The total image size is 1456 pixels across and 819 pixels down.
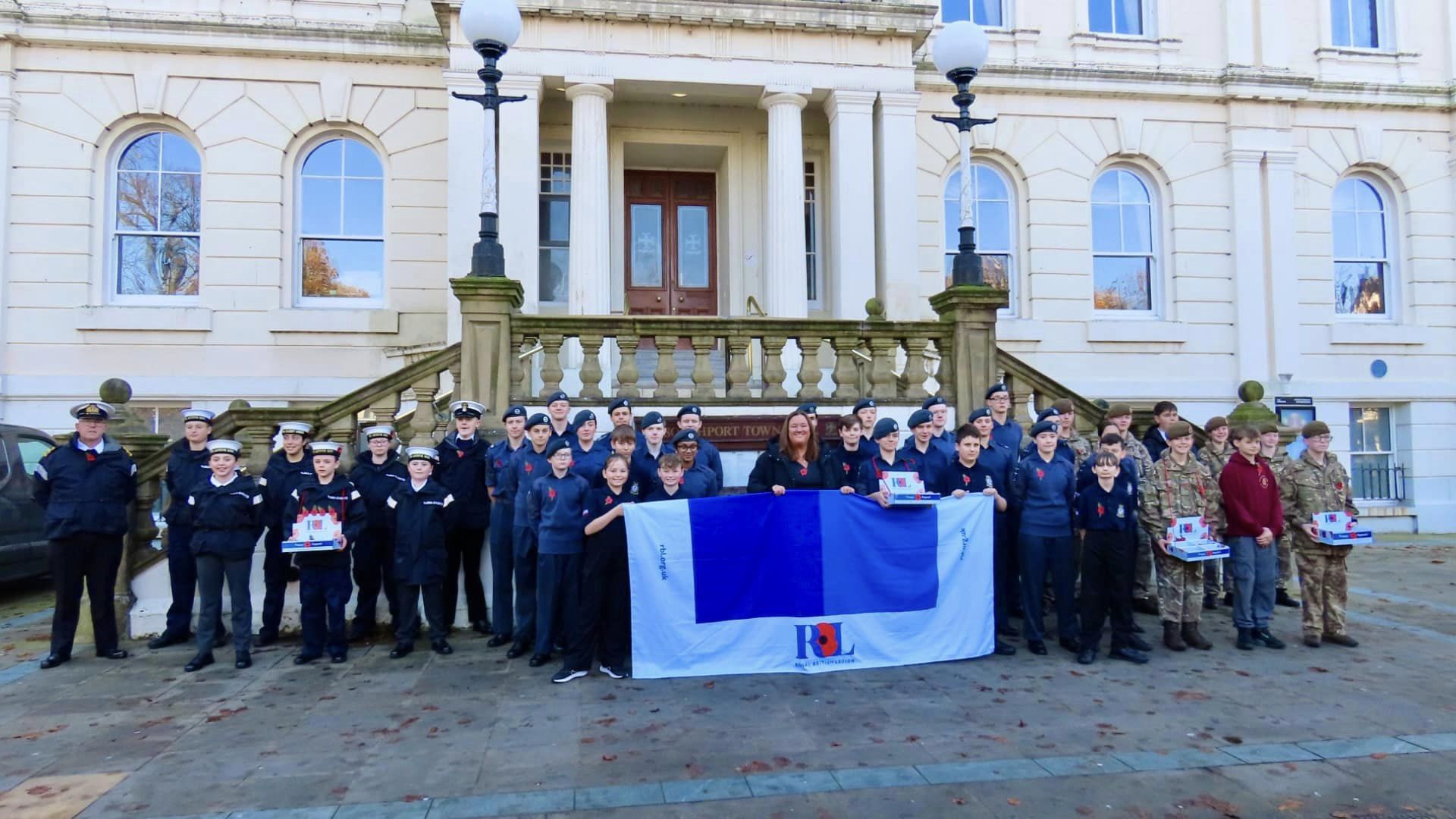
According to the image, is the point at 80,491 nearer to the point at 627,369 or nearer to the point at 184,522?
the point at 184,522

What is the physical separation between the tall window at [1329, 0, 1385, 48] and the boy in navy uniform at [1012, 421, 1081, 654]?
48.0 ft

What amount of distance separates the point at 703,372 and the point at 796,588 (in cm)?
287

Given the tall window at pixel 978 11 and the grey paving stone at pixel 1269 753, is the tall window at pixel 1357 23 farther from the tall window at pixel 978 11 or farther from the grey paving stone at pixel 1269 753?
the grey paving stone at pixel 1269 753

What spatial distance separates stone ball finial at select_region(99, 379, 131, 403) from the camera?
8.77 metres

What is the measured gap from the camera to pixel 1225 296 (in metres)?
15.8

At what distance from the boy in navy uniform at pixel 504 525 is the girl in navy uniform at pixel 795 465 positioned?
208cm

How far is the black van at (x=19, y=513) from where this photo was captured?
9984mm

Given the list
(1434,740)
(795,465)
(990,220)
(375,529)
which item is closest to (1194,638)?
(1434,740)

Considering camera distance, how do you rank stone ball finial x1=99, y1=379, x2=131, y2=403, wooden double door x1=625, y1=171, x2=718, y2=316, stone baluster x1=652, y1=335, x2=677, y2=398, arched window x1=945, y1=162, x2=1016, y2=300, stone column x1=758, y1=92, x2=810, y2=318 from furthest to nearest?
arched window x1=945, y1=162, x2=1016, y2=300 → wooden double door x1=625, y1=171, x2=718, y2=316 → stone column x1=758, y1=92, x2=810, y2=318 → stone baluster x1=652, y1=335, x2=677, y2=398 → stone ball finial x1=99, y1=379, x2=131, y2=403

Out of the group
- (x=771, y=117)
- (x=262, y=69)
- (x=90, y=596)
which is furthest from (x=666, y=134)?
(x=90, y=596)

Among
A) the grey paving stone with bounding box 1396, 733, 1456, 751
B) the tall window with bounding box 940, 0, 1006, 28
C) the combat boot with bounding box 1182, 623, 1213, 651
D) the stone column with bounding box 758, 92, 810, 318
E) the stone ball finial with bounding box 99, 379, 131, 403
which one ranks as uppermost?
the tall window with bounding box 940, 0, 1006, 28

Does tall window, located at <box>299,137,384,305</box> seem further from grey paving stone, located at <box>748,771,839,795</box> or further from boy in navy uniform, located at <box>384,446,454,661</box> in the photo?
grey paving stone, located at <box>748,771,839,795</box>

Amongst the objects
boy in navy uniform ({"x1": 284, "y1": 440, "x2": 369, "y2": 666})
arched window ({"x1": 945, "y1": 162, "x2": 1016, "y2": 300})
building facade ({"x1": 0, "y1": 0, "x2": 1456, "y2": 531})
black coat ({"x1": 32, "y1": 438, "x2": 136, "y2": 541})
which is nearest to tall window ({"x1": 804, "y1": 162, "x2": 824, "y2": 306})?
building facade ({"x1": 0, "y1": 0, "x2": 1456, "y2": 531})

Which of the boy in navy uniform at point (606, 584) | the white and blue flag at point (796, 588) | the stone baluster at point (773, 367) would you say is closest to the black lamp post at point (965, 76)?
the stone baluster at point (773, 367)
